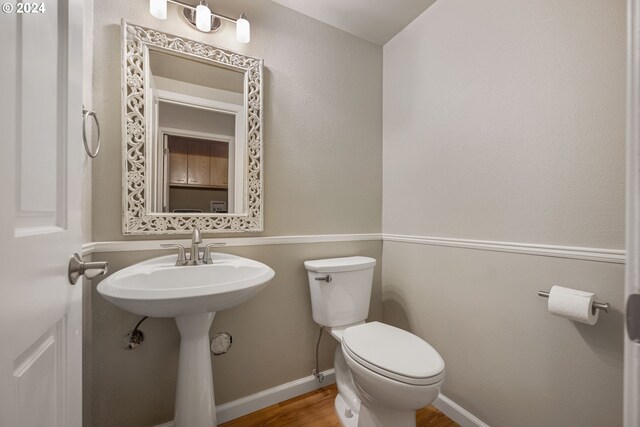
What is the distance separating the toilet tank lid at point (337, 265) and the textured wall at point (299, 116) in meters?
0.21

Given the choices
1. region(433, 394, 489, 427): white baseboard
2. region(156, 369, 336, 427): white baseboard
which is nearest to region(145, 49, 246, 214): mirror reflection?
region(156, 369, 336, 427): white baseboard

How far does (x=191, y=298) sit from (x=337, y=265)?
2.66 ft

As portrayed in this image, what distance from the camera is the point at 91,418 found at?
3.63 feet

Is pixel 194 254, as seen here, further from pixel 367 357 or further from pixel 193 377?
pixel 367 357

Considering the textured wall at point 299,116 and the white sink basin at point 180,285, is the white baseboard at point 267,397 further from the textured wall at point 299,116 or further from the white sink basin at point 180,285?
the textured wall at point 299,116

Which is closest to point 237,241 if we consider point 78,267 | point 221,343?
point 221,343

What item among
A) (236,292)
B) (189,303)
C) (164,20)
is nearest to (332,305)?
(236,292)

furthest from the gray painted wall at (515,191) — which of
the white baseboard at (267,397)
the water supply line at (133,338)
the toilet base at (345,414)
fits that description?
the water supply line at (133,338)

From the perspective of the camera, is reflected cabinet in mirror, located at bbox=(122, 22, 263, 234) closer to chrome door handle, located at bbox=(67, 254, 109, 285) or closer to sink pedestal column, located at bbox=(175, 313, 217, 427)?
sink pedestal column, located at bbox=(175, 313, 217, 427)

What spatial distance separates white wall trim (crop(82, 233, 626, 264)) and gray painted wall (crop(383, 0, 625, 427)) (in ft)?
0.09

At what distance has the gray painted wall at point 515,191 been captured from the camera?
91cm

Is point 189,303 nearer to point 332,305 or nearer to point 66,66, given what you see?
point 66,66

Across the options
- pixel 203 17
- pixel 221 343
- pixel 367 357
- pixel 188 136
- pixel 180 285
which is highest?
pixel 203 17

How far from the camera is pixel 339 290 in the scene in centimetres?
146
